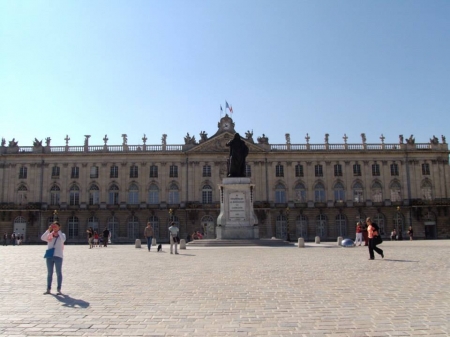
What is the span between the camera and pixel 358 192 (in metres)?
59.8

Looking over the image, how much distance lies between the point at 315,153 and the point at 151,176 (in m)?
20.2

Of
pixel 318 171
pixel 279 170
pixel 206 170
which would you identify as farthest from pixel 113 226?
pixel 318 171

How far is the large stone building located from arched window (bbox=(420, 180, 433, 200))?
12 cm

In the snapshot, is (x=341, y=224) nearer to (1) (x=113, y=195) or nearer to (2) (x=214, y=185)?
(2) (x=214, y=185)

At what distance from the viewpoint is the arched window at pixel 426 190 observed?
6009cm

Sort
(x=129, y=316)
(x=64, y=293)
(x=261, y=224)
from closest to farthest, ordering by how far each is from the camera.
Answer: (x=129, y=316), (x=64, y=293), (x=261, y=224)

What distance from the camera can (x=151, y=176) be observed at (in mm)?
59969

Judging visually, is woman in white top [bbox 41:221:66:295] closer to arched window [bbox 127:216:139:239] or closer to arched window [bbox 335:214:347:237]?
arched window [bbox 127:216:139:239]

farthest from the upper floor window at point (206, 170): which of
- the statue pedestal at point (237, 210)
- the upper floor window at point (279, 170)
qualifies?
the statue pedestal at point (237, 210)

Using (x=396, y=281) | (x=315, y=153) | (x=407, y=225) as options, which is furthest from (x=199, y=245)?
(x=407, y=225)

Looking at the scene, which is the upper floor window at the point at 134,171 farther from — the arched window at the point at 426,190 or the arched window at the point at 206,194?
the arched window at the point at 426,190

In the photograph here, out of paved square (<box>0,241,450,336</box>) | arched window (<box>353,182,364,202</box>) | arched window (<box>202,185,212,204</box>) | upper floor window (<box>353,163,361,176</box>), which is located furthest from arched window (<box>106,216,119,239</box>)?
paved square (<box>0,241,450,336</box>)

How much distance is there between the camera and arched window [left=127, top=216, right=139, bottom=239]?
192ft

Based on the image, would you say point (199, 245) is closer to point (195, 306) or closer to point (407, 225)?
point (195, 306)
